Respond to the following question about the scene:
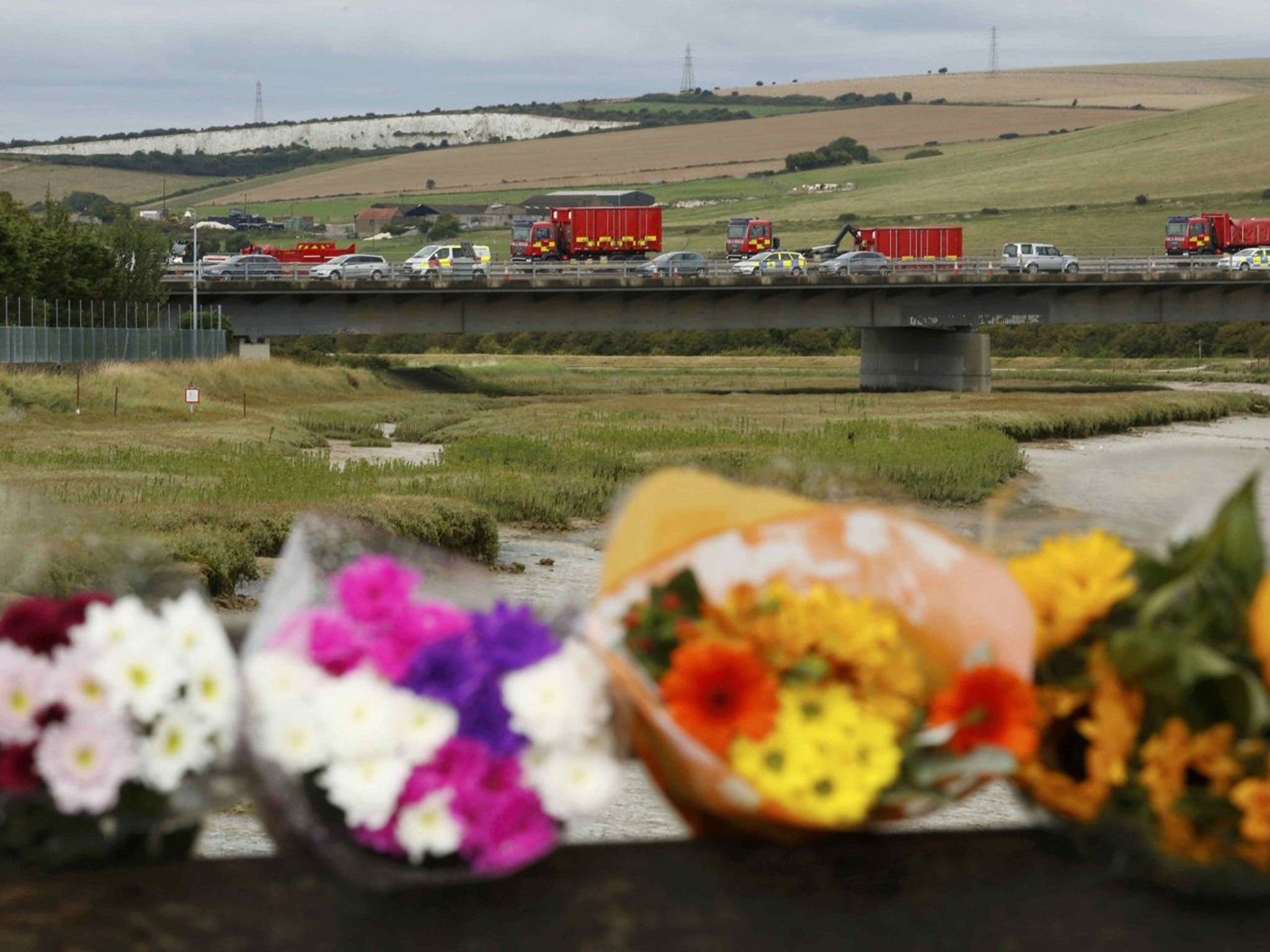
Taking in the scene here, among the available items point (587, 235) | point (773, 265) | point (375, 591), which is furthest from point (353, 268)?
point (375, 591)

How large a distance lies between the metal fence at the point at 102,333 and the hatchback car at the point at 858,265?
95.1 ft

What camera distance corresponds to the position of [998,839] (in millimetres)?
3014

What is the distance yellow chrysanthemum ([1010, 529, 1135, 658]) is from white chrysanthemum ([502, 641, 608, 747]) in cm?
74

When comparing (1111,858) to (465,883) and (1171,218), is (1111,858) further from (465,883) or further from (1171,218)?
(1171,218)

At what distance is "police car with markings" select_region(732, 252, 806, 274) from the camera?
300 feet

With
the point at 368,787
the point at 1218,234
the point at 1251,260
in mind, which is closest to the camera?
the point at 368,787

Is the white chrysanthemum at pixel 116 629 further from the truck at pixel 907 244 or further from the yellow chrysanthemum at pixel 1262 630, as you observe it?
the truck at pixel 907 244

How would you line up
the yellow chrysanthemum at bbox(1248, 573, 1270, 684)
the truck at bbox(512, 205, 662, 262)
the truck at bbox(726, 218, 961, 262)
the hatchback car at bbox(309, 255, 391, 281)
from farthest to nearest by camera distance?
the truck at bbox(726, 218, 961, 262), the truck at bbox(512, 205, 662, 262), the hatchback car at bbox(309, 255, 391, 281), the yellow chrysanthemum at bbox(1248, 573, 1270, 684)

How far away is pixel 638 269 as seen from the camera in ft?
299

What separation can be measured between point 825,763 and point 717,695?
0.18 meters

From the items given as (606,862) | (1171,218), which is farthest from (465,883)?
(1171,218)

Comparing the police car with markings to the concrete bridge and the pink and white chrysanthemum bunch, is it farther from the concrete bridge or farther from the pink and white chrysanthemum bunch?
the pink and white chrysanthemum bunch

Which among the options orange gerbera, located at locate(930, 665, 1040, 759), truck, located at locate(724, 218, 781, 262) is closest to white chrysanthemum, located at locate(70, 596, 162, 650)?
orange gerbera, located at locate(930, 665, 1040, 759)

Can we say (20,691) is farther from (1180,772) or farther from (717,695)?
(1180,772)
